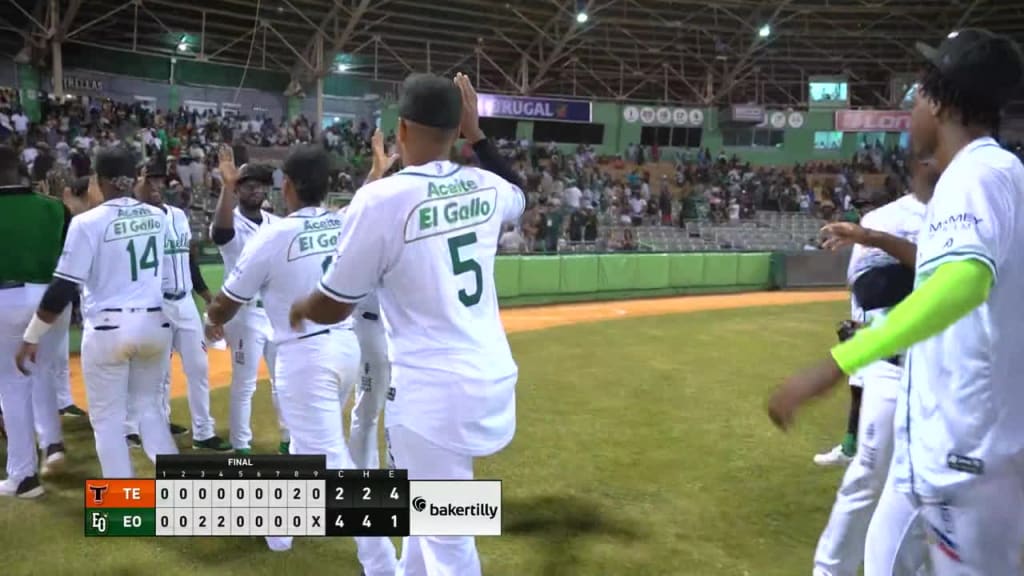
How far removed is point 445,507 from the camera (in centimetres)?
242

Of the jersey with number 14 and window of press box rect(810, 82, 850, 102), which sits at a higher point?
window of press box rect(810, 82, 850, 102)

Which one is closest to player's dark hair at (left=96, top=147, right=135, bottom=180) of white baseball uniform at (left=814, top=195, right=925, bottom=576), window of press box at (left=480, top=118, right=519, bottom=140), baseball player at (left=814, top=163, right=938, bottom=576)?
baseball player at (left=814, top=163, right=938, bottom=576)

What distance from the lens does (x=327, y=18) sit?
22891 mm

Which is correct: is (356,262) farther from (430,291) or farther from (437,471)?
(437,471)

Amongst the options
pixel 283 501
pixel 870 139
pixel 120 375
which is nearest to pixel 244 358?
pixel 120 375

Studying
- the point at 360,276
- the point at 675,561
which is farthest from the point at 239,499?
the point at 675,561

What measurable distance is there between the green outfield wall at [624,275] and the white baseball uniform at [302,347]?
35.0 feet

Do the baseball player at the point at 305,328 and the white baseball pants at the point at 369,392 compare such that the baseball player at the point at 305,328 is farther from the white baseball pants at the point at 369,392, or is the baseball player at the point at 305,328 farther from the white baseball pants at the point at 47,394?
the white baseball pants at the point at 47,394

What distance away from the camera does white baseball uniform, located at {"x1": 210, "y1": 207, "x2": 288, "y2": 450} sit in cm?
521

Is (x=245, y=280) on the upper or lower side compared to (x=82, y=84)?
lower

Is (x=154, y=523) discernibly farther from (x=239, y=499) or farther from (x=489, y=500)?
(x=489, y=500)

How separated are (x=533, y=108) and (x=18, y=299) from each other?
2396 cm

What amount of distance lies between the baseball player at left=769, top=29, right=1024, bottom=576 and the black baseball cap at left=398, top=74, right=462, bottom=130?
133cm

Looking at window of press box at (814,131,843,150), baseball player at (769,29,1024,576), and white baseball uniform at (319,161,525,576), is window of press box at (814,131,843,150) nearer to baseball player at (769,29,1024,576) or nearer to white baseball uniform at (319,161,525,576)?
white baseball uniform at (319,161,525,576)
